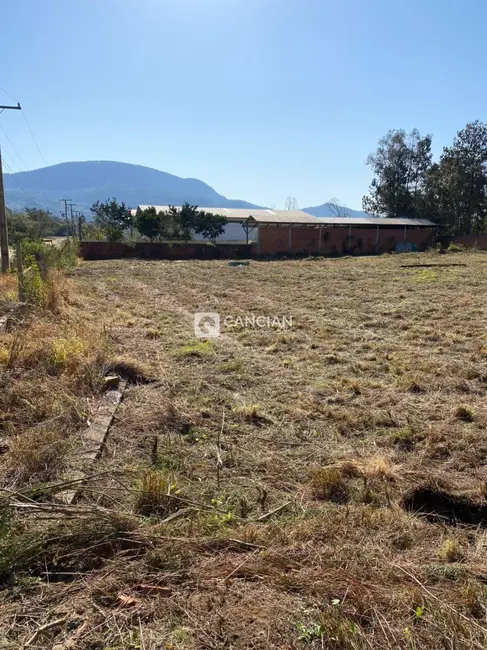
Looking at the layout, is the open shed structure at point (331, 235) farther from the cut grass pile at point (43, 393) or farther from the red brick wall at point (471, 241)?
the cut grass pile at point (43, 393)

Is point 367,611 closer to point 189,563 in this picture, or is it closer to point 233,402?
point 189,563

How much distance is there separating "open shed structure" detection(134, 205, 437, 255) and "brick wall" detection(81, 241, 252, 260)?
2870mm

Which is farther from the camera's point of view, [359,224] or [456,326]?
[359,224]

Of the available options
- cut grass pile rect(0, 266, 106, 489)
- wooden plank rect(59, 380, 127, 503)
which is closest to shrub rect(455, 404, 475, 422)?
wooden plank rect(59, 380, 127, 503)

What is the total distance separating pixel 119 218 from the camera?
95.7 feet

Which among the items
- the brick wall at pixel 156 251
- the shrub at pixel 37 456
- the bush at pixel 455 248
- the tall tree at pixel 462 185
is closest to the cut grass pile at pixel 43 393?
the shrub at pixel 37 456

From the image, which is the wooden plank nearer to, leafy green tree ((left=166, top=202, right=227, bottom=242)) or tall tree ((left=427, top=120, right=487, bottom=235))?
leafy green tree ((left=166, top=202, right=227, bottom=242))

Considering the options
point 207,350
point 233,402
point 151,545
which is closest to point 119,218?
point 207,350

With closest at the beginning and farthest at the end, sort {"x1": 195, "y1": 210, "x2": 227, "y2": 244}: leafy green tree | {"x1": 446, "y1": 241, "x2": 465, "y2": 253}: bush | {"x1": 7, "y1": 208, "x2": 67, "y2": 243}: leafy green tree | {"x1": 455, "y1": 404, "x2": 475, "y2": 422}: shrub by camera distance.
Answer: {"x1": 455, "y1": 404, "x2": 475, "y2": 422}: shrub
{"x1": 446, "y1": 241, "x2": 465, "y2": 253}: bush
{"x1": 195, "y1": 210, "x2": 227, "y2": 244}: leafy green tree
{"x1": 7, "y1": 208, "x2": 67, "y2": 243}: leafy green tree

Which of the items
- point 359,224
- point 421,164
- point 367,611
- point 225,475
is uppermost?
point 421,164

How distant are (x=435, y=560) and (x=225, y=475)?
3.99 feet

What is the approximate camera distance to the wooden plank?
2.23m

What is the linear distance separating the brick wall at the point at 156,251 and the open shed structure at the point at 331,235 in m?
2.87

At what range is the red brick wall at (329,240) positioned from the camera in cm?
2669
